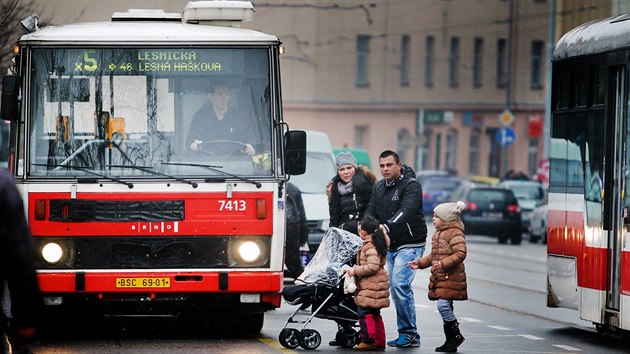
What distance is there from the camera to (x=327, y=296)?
13.4 metres

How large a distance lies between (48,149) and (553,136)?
5161 millimetres

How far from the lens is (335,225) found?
15.7 metres

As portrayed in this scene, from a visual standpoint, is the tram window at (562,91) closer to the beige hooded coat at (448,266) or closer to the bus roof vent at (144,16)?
the beige hooded coat at (448,266)

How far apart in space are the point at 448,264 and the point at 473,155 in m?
61.4

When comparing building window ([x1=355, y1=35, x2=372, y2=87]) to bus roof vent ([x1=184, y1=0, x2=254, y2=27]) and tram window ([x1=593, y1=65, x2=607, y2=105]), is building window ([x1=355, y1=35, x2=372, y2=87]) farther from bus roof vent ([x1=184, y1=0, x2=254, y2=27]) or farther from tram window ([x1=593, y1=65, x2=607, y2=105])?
tram window ([x1=593, y1=65, x2=607, y2=105])

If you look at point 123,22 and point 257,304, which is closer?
point 257,304

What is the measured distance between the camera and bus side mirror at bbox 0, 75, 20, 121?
42.2 feet

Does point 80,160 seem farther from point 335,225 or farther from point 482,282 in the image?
point 482,282

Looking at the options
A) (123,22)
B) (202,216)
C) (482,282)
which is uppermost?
(123,22)

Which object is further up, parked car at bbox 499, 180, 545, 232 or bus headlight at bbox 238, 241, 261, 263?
bus headlight at bbox 238, 241, 261, 263

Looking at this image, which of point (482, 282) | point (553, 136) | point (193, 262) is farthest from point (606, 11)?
point (193, 262)

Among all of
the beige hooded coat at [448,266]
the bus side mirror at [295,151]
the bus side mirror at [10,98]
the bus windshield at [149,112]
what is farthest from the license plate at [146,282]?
the beige hooded coat at [448,266]

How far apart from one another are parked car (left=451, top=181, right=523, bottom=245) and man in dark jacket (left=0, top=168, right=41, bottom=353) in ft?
107

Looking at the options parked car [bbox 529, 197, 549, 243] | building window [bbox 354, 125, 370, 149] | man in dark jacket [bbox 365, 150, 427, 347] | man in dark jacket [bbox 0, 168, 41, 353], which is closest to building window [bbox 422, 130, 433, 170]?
building window [bbox 354, 125, 370, 149]
